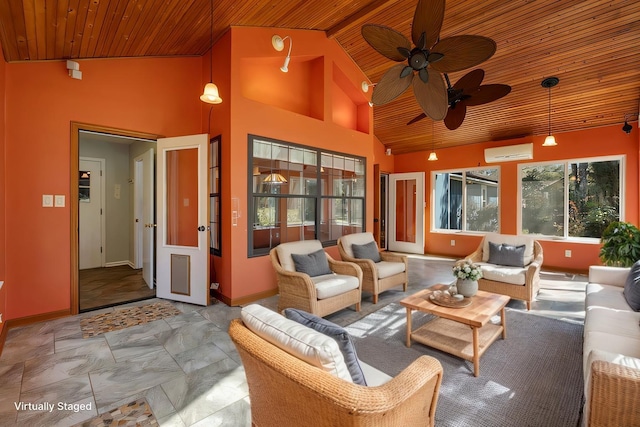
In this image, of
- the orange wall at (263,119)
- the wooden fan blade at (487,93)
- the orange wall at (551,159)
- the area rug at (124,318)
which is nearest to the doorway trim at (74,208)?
the area rug at (124,318)

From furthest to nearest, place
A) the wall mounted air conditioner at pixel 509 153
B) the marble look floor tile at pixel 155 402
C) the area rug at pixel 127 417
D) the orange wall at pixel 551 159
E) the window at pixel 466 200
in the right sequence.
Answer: the window at pixel 466 200 → the wall mounted air conditioner at pixel 509 153 → the orange wall at pixel 551 159 → the marble look floor tile at pixel 155 402 → the area rug at pixel 127 417

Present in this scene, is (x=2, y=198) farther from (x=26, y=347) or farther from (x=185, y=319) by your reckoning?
(x=185, y=319)

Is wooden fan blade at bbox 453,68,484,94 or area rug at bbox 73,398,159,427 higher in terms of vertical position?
wooden fan blade at bbox 453,68,484,94

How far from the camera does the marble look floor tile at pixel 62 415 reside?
1.70 m

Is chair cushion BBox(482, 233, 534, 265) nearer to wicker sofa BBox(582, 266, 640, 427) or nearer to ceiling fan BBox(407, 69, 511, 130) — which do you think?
wicker sofa BBox(582, 266, 640, 427)

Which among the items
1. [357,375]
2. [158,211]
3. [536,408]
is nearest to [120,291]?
[158,211]

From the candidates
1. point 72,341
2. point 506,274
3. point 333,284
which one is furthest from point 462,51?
point 72,341

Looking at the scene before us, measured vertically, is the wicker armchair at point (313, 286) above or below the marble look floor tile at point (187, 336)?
above

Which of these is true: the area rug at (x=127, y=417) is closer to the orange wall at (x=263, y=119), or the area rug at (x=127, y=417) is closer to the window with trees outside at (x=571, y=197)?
the orange wall at (x=263, y=119)

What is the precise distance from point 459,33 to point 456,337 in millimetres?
3976

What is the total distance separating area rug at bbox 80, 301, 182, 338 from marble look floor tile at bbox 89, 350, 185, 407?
798 mm

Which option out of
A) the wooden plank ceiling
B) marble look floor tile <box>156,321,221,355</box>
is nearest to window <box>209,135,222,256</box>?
marble look floor tile <box>156,321,221,355</box>

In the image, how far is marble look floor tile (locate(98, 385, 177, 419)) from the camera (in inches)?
70.4

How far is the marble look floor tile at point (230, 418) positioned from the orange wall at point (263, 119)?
1.91 meters
